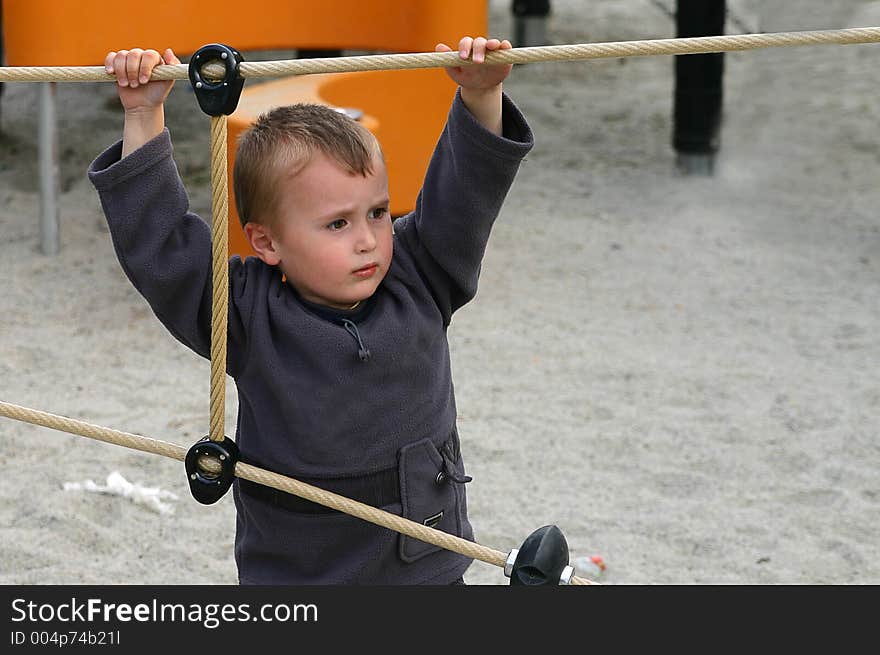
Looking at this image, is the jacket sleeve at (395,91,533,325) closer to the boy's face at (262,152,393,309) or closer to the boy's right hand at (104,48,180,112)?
the boy's face at (262,152,393,309)

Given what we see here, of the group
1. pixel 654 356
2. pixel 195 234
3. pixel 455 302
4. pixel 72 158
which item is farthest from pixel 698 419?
pixel 72 158

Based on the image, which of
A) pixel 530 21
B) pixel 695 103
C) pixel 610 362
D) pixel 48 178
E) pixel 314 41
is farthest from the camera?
pixel 530 21

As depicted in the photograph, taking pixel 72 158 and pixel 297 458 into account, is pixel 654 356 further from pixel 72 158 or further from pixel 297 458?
pixel 72 158

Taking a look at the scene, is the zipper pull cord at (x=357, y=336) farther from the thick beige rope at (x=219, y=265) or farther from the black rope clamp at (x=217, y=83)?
the black rope clamp at (x=217, y=83)

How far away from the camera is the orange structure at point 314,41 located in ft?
11.1

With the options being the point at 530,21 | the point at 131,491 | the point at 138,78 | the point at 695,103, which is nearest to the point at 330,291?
the point at 138,78

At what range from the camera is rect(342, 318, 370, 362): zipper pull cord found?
1.32 m

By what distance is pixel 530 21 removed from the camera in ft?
19.7

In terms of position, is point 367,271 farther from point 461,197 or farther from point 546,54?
point 546,54

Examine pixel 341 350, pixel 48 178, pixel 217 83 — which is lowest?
pixel 48 178

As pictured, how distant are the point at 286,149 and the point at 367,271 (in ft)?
0.48

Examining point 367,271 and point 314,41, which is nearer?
point 367,271

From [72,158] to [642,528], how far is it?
108 inches

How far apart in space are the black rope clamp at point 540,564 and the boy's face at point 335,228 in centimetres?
30
